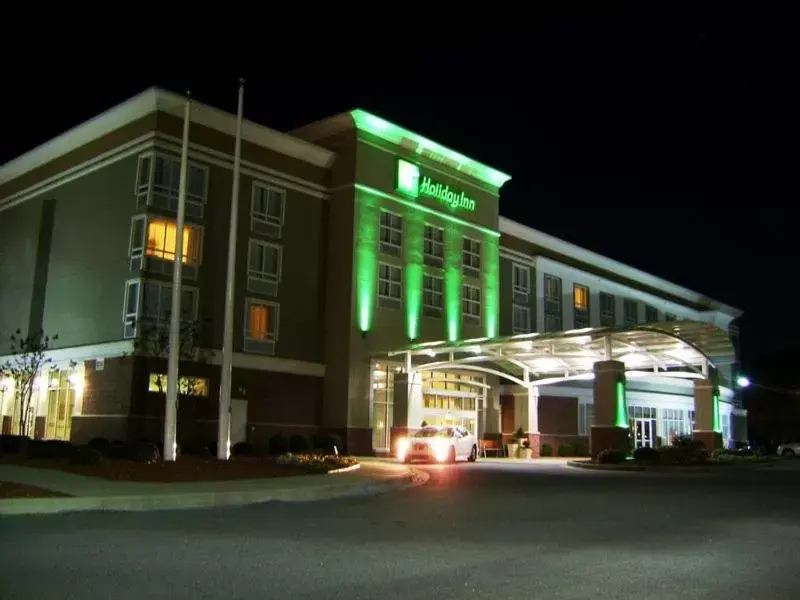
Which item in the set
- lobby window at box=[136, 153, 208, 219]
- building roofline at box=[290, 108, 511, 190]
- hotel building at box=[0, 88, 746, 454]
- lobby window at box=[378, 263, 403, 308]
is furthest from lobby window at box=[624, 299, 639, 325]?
lobby window at box=[136, 153, 208, 219]

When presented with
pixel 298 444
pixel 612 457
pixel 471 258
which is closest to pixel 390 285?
pixel 471 258

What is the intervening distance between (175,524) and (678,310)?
66326mm

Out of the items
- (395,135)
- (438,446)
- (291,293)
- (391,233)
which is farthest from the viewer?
(395,135)

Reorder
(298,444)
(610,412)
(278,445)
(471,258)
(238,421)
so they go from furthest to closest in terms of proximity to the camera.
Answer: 1. (471,258)
2. (238,421)
3. (298,444)
4. (278,445)
5. (610,412)

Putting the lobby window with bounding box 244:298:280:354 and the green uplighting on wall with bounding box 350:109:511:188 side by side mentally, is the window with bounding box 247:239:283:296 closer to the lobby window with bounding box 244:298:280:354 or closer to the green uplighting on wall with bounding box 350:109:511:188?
the lobby window with bounding box 244:298:280:354

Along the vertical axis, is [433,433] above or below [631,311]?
below

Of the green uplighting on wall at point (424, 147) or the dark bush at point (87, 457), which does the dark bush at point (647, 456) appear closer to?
the green uplighting on wall at point (424, 147)

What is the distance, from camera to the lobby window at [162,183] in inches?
1355

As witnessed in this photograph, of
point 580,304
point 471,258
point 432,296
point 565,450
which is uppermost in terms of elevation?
point 471,258

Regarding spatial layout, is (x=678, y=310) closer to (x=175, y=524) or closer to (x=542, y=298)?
(x=542, y=298)

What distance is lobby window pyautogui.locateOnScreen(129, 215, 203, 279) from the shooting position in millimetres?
34000

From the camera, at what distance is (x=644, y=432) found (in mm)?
59469

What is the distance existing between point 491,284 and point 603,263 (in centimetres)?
1800

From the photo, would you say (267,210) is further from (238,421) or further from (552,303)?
(552,303)
